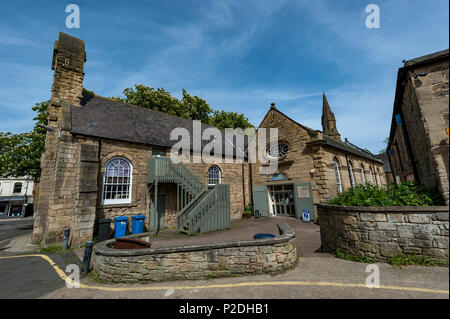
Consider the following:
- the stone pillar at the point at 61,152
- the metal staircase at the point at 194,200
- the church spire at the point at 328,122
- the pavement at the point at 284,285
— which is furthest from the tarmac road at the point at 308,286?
the church spire at the point at 328,122

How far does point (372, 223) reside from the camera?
5043 millimetres

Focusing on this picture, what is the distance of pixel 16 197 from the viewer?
1134 inches

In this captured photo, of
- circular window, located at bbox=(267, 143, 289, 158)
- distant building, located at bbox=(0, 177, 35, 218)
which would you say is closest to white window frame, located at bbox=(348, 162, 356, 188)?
circular window, located at bbox=(267, 143, 289, 158)

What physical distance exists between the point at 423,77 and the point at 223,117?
84.2 feet

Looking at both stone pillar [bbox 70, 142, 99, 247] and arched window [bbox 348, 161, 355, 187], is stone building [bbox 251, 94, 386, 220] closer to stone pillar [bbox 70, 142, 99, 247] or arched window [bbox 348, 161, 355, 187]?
arched window [bbox 348, 161, 355, 187]

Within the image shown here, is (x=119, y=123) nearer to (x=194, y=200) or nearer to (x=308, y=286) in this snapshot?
(x=194, y=200)

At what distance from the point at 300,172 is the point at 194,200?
831 cm

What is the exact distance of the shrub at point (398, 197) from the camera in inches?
197

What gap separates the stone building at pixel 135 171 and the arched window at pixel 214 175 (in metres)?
0.08

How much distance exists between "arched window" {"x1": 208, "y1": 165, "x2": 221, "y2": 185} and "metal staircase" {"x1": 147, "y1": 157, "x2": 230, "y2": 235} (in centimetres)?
391

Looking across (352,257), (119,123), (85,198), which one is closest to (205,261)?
(352,257)

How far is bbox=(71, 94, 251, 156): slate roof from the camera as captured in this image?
421 inches
